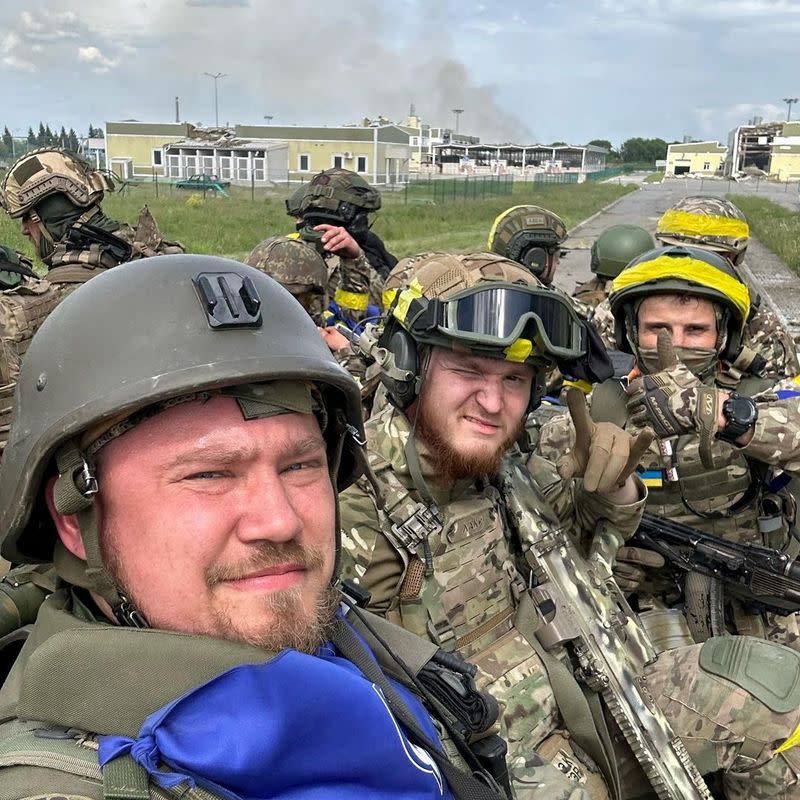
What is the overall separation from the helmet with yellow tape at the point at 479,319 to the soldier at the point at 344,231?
4088 millimetres

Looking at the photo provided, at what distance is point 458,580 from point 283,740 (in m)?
1.35

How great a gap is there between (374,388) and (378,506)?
1540 mm

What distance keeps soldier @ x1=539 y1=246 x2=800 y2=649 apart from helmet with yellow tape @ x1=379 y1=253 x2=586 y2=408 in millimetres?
594

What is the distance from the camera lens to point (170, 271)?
172 cm

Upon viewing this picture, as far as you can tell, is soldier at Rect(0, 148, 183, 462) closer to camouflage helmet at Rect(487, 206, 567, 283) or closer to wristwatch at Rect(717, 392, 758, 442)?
camouflage helmet at Rect(487, 206, 567, 283)

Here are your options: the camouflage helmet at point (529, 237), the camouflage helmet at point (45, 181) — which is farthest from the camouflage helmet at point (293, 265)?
the camouflage helmet at point (529, 237)

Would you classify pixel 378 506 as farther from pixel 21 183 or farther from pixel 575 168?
pixel 575 168

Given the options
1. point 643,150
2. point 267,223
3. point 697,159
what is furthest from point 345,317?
point 643,150

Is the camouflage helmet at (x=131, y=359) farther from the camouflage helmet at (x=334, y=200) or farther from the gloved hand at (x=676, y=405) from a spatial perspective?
the camouflage helmet at (x=334, y=200)

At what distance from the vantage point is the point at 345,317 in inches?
272

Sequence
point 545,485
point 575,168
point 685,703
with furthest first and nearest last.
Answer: point 575,168 < point 545,485 < point 685,703

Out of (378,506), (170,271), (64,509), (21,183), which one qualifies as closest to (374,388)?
(378,506)

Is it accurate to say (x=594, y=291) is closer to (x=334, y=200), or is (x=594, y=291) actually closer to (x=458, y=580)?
(x=334, y=200)

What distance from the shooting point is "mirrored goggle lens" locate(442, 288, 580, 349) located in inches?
102
